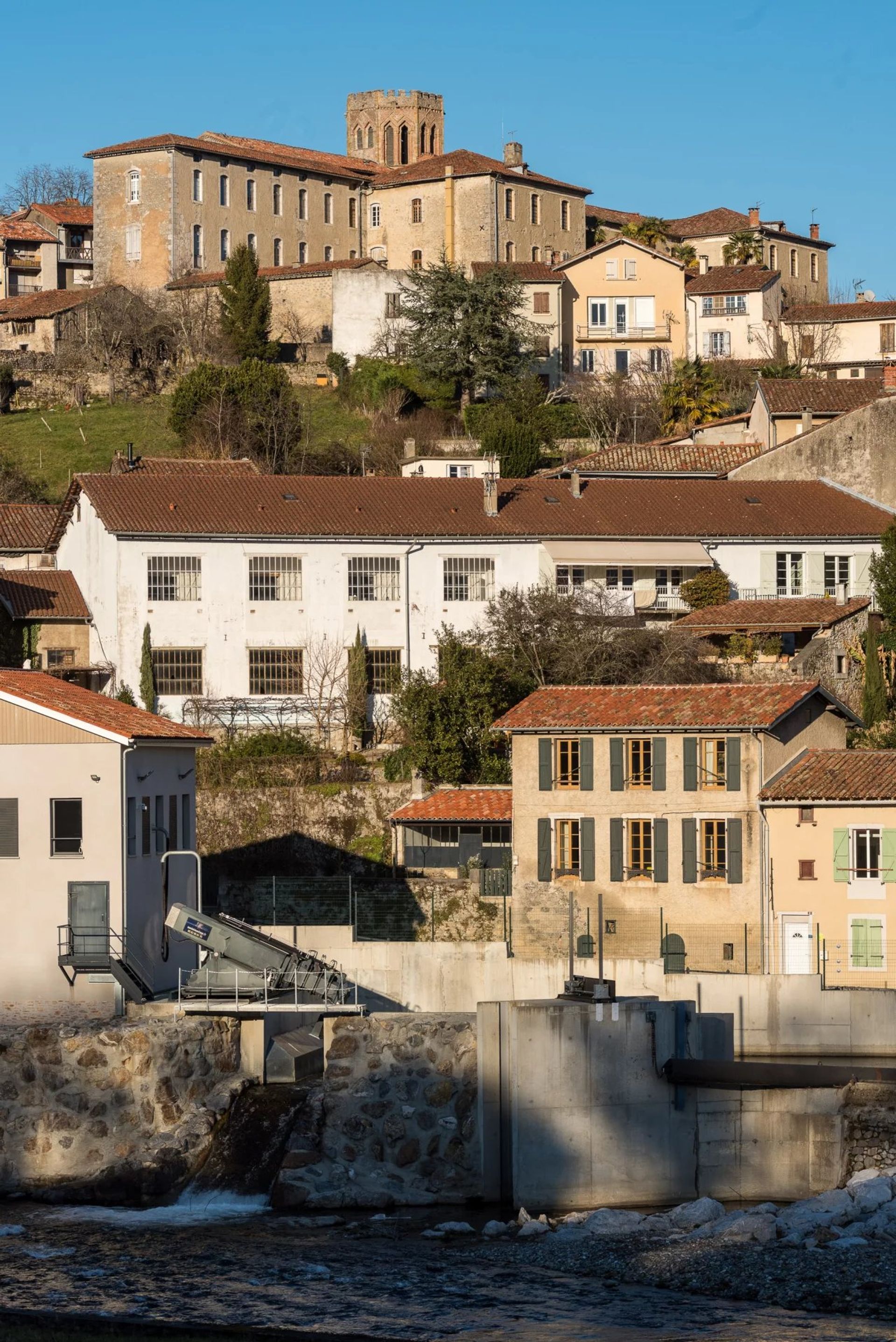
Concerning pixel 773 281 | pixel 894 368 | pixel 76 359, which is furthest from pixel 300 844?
pixel 773 281

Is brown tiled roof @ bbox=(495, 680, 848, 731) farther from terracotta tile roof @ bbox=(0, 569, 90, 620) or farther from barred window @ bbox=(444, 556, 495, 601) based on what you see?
terracotta tile roof @ bbox=(0, 569, 90, 620)

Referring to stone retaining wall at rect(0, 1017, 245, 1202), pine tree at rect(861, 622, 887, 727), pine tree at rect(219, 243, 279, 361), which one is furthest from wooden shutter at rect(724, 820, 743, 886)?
pine tree at rect(219, 243, 279, 361)

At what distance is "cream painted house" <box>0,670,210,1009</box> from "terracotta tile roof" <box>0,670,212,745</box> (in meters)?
0.08

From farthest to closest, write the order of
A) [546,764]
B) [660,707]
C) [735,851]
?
1. [546,764]
2. [660,707]
3. [735,851]

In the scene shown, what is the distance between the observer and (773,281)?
104m

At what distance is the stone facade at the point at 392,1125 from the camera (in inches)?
1282

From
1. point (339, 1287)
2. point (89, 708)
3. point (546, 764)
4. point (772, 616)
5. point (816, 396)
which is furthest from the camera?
point (816, 396)

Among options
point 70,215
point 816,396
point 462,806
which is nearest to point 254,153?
point 70,215

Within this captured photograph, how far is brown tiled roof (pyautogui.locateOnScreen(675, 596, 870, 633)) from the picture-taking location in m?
58.7

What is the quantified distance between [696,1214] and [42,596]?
3526cm

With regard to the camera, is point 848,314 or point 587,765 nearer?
point 587,765

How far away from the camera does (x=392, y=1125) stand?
33188mm

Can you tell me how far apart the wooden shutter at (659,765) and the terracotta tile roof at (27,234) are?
7930 cm

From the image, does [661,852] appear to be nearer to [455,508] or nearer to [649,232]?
[455,508]
